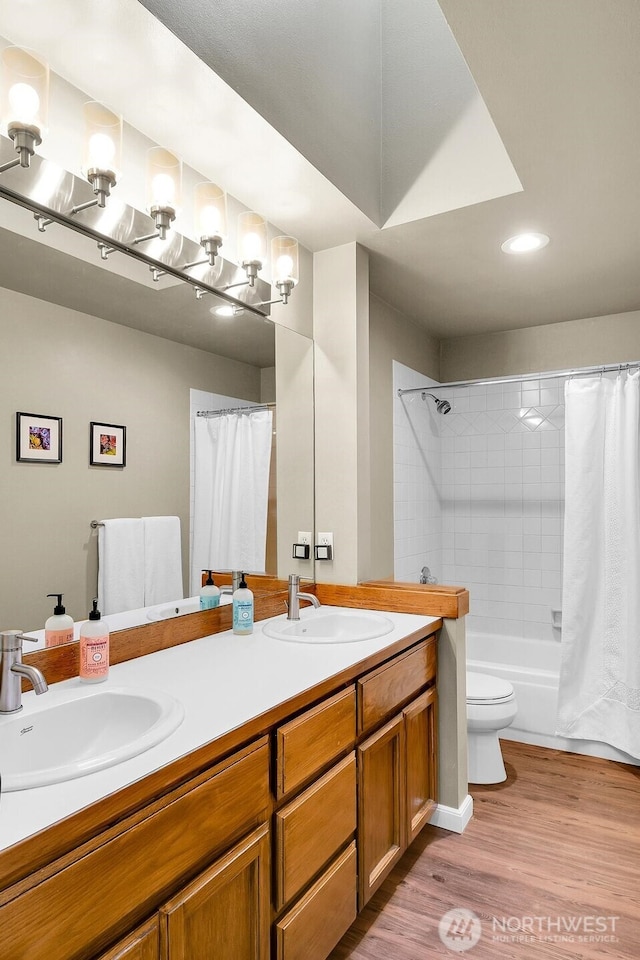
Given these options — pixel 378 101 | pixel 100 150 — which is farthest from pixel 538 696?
pixel 100 150

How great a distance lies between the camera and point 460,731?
233 cm

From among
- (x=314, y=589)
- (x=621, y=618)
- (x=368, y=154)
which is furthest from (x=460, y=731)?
(x=368, y=154)

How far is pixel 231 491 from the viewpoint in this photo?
217 cm

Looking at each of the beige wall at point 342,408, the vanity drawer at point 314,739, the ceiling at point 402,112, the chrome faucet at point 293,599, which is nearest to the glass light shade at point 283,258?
the ceiling at point 402,112

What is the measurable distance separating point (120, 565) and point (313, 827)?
33.4 inches

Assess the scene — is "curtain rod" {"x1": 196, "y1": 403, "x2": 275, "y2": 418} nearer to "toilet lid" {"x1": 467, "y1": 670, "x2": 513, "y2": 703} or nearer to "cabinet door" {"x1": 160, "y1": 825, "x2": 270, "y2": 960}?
"cabinet door" {"x1": 160, "y1": 825, "x2": 270, "y2": 960}

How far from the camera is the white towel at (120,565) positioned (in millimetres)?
1646

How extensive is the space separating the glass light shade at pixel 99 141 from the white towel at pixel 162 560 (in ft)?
3.12

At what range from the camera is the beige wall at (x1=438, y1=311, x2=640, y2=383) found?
3.40 meters

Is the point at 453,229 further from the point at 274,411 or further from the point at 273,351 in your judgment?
the point at 274,411

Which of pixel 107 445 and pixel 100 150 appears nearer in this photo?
pixel 100 150

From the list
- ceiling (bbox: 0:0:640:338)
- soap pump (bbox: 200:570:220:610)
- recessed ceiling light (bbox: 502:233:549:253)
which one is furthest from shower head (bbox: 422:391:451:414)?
soap pump (bbox: 200:570:220:610)

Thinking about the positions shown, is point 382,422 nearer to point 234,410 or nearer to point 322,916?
point 234,410

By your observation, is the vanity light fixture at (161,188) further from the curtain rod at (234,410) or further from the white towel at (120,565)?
the white towel at (120,565)
